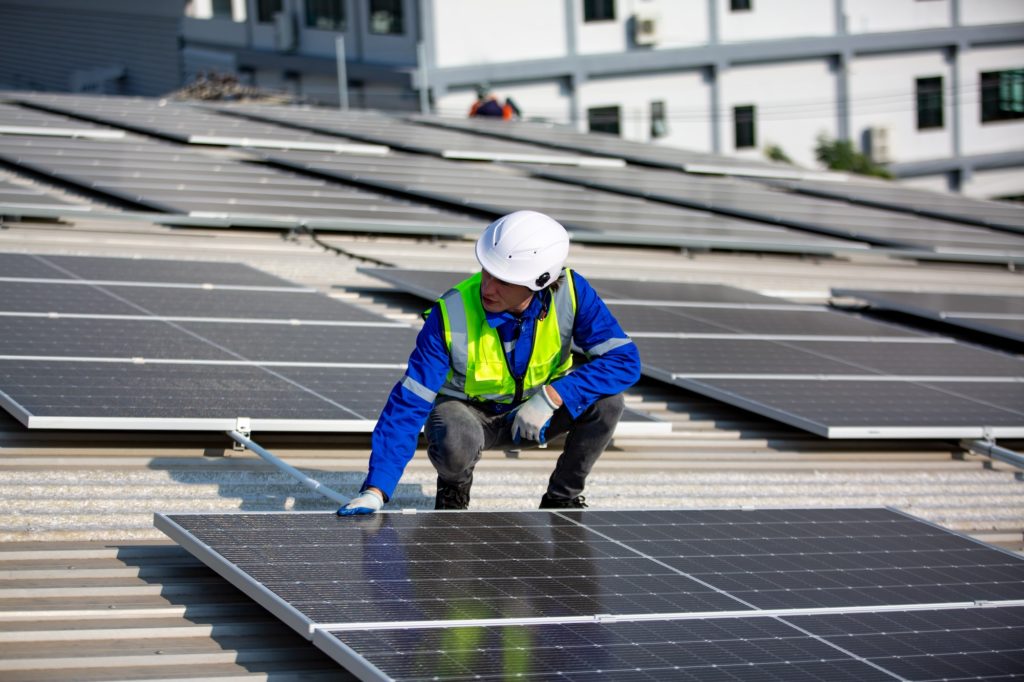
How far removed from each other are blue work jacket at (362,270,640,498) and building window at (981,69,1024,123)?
51568 millimetres

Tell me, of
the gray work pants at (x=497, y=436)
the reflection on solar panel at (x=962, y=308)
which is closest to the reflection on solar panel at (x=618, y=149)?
the reflection on solar panel at (x=962, y=308)

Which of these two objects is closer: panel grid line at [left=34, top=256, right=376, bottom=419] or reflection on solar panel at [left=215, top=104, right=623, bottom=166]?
panel grid line at [left=34, top=256, right=376, bottom=419]

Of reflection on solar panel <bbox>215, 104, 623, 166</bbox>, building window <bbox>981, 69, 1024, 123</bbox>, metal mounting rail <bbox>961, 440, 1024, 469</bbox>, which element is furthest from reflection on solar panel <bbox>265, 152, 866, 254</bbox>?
building window <bbox>981, 69, 1024, 123</bbox>

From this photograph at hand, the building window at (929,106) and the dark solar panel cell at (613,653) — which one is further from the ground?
the building window at (929,106)

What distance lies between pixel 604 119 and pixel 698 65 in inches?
166

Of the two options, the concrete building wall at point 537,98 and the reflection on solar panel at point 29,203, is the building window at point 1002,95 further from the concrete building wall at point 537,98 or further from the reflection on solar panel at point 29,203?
the reflection on solar panel at point 29,203

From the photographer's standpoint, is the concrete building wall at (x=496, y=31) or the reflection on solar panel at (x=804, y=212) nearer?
the reflection on solar panel at (x=804, y=212)

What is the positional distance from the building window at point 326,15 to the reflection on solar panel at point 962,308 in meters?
35.4

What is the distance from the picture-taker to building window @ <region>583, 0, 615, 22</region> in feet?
158

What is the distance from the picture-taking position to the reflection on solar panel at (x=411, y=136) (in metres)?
22.6

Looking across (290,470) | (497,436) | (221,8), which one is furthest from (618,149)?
(221,8)

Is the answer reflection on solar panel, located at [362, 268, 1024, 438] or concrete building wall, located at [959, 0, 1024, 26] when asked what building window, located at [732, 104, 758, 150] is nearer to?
concrete building wall, located at [959, 0, 1024, 26]

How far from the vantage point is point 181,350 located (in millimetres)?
9570

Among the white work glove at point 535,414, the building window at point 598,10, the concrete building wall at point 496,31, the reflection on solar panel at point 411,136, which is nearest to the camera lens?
the white work glove at point 535,414
